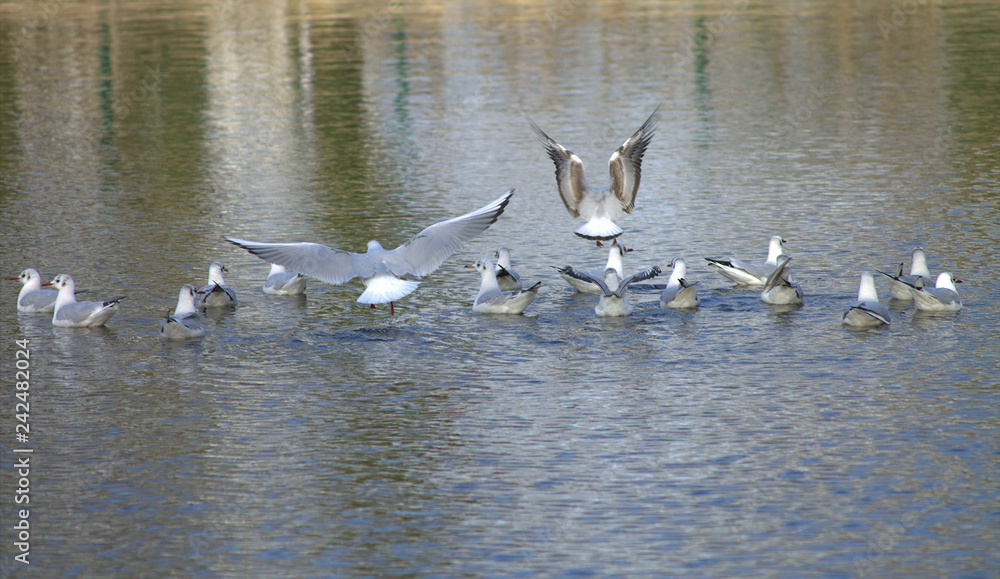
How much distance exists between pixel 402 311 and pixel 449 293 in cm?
95

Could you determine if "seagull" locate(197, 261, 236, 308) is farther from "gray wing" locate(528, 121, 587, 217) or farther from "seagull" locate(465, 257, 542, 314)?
"gray wing" locate(528, 121, 587, 217)

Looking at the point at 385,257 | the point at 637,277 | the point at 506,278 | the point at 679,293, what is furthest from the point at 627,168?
the point at 385,257

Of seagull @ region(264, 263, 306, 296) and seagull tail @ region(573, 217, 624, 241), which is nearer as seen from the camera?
seagull @ region(264, 263, 306, 296)

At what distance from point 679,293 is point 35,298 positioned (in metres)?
7.40

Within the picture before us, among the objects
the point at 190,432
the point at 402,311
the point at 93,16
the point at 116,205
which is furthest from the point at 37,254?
the point at 93,16

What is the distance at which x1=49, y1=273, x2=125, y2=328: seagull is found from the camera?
13.4 meters

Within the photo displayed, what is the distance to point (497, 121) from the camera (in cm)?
2766

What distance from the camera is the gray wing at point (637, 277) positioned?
13461mm

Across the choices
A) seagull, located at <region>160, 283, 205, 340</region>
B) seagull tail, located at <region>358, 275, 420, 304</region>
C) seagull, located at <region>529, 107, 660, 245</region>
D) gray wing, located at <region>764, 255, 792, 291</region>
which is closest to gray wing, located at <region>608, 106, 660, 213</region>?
seagull, located at <region>529, 107, 660, 245</region>

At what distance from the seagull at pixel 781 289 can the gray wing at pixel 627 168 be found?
2.51 meters

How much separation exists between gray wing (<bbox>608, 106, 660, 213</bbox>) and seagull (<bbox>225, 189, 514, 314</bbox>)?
264cm
